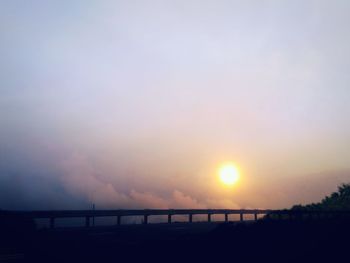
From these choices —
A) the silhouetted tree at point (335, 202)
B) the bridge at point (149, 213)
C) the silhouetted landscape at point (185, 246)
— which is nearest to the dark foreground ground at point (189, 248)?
the silhouetted landscape at point (185, 246)

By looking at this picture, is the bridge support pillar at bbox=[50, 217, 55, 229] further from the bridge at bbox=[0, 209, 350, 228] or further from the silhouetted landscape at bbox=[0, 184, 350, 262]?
the silhouetted landscape at bbox=[0, 184, 350, 262]

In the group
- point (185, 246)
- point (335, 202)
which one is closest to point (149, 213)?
point (185, 246)

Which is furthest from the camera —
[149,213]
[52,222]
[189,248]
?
[149,213]

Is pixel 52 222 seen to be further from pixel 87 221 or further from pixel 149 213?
pixel 149 213

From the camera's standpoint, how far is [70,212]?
27.0 meters

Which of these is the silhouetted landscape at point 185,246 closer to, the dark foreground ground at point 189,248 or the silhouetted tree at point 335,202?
the dark foreground ground at point 189,248

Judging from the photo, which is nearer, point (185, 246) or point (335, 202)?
point (185, 246)

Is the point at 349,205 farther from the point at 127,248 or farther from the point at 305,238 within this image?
the point at 127,248

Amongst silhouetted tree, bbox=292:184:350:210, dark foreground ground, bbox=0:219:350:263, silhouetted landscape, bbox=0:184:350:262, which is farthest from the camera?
silhouetted tree, bbox=292:184:350:210

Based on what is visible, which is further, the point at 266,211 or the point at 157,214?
the point at 266,211

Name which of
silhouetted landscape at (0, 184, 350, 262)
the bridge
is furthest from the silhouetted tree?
silhouetted landscape at (0, 184, 350, 262)

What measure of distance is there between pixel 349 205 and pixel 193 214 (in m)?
27.8

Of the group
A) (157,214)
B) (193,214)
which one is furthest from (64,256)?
(193,214)

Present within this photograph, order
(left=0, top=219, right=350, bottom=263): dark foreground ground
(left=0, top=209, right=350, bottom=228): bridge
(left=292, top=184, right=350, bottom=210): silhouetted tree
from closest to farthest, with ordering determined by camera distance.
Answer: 1. (left=0, top=219, right=350, bottom=263): dark foreground ground
2. (left=0, top=209, right=350, bottom=228): bridge
3. (left=292, top=184, right=350, bottom=210): silhouetted tree
